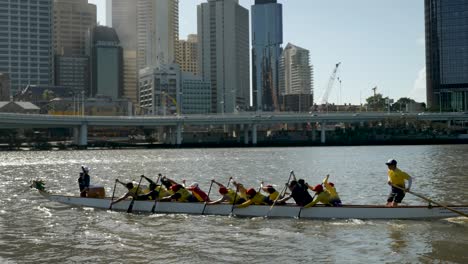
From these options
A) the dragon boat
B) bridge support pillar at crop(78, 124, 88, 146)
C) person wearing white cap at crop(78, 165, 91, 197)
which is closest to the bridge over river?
bridge support pillar at crop(78, 124, 88, 146)

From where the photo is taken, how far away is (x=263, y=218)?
29125mm

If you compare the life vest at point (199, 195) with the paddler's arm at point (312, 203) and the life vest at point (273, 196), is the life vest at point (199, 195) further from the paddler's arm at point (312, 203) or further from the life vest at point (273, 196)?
the paddler's arm at point (312, 203)

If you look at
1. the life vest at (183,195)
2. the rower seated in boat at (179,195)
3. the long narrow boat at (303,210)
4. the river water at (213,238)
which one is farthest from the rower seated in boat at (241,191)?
the life vest at (183,195)

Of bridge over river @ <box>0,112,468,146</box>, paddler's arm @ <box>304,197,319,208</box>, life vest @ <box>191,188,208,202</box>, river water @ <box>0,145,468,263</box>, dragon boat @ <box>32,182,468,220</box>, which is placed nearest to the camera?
river water @ <box>0,145,468,263</box>

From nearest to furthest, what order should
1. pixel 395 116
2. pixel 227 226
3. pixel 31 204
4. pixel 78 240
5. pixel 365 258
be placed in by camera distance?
pixel 365 258, pixel 78 240, pixel 227 226, pixel 31 204, pixel 395 116

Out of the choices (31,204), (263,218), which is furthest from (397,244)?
(31,204)

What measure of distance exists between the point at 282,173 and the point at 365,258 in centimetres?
3872

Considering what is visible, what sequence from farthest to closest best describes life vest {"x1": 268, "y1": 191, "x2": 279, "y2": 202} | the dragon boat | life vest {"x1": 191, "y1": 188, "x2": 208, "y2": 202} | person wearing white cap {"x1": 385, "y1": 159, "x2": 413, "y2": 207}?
1. life vest {"x1": 191, "y1": 188, "x2": 208, "y2": 202}
2. life vest {"x1": 268, "y1": 191, "x2": 279, "y2": 202}
3. person wearing white cap {"x1": 385, "y1": 159, "x2": 413, "y2": 207}
4. the dragon boat

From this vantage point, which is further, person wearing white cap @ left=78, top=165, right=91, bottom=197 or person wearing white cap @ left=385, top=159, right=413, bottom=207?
person wearing white cap @ left=78, top=165, right=91, bottom=197

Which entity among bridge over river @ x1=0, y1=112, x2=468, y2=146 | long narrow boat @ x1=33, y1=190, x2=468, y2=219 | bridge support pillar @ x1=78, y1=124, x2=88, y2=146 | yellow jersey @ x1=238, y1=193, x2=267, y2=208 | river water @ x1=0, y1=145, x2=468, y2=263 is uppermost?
bridge over river @ x1=0, y1=112, x2=468, y2=146

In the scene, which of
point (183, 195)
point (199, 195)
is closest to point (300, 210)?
point (199, 195)

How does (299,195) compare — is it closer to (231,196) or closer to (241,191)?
(241,191)

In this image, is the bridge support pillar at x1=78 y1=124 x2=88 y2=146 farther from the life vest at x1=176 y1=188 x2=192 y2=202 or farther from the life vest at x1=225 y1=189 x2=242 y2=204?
the life vest at x1=225 y1=189 x2=242 y2=204

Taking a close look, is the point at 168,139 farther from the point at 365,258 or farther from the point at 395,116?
the point at 365,258
